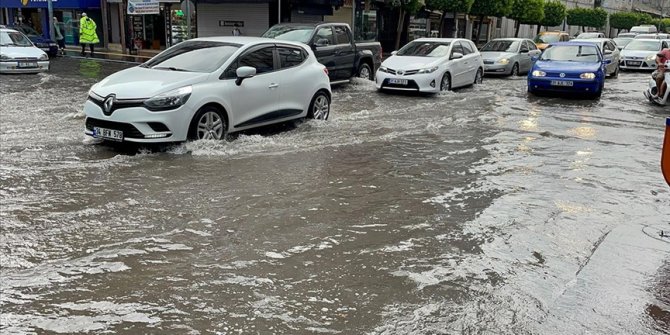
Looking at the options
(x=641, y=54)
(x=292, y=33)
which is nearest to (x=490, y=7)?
(x=641, y=54)

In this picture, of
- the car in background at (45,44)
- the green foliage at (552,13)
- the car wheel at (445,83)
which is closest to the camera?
the car wheel at (445,83)

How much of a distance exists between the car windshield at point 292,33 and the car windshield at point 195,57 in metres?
6.17

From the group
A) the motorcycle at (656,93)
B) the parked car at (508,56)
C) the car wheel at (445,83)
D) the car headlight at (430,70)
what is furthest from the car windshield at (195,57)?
the parked car at (508,56)

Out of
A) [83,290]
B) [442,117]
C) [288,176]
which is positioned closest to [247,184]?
[288,176]

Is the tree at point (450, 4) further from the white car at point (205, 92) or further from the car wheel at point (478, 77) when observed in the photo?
the white car at point (205, 92)

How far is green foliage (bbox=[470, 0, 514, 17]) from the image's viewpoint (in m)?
31.9

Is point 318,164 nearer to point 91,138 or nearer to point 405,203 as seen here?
point 405,203

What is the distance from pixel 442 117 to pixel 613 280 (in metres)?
8.08

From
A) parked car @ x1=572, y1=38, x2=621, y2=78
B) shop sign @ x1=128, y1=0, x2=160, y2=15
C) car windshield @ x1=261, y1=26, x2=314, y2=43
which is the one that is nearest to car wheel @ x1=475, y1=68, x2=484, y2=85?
car windshield @ x1=261, y1=26, x2=314, y2=43

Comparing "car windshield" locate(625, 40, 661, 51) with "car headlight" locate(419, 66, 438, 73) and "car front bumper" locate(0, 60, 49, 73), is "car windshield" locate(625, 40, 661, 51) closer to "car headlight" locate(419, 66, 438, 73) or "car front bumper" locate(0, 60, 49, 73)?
"car headlight" locate(419, 66, 438, 73)

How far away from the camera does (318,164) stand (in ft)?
26.1

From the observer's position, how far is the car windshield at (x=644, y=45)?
2803 centimetres

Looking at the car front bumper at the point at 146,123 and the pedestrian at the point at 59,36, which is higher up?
the pedestrian at the point at 59,36

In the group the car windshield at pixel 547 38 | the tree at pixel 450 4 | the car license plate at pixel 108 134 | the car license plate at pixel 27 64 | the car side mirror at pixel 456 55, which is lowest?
the car license plate at pixel 108 134
